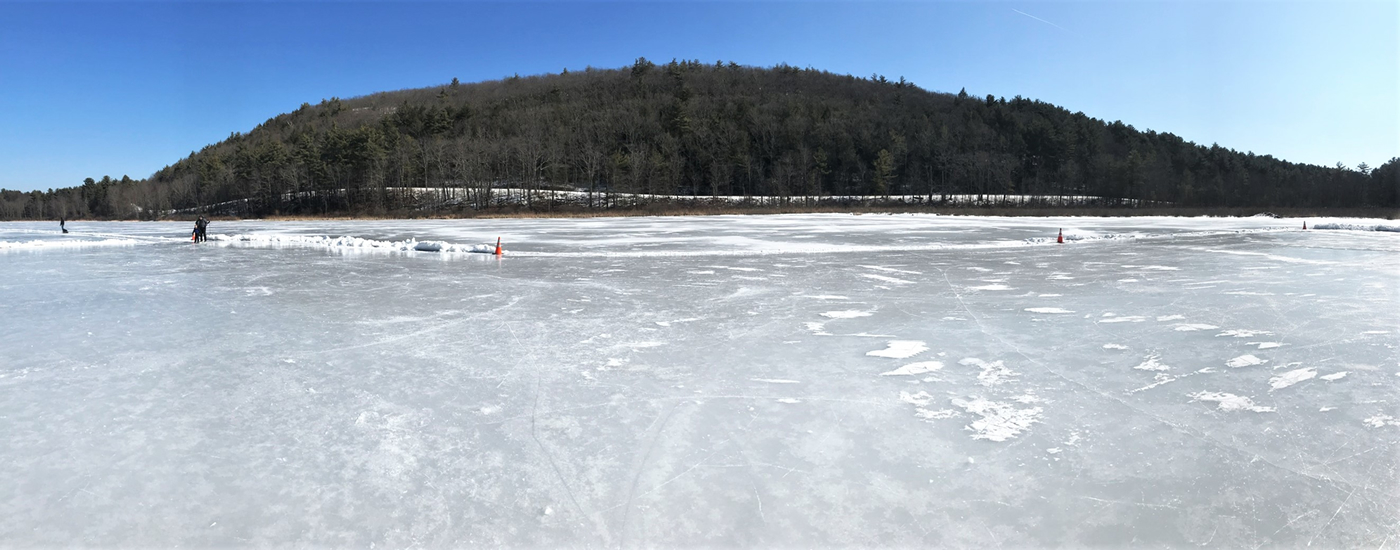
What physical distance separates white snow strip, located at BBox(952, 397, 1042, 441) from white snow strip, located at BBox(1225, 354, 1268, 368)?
2070 millimetres

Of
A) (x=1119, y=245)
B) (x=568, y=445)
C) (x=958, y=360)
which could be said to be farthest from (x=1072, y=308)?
(x=1119, y=245)

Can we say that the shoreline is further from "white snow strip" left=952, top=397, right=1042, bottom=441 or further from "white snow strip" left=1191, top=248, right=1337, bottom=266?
"white snow strip" left=952, top=397, right=1042, bottom=441

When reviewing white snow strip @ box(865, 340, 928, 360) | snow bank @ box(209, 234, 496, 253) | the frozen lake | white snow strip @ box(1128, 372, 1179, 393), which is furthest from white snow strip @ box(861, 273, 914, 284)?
snow bank @ box(209, 234, 496, 253)

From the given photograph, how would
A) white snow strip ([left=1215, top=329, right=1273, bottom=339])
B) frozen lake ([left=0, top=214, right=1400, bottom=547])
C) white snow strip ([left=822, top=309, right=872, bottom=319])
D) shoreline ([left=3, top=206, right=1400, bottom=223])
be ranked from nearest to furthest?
frozen lake ([left=0, top=214, right=1400, bottom=547])
white snow strip ([left=1215, top=329, right=1273, bottom=339])
white snow strip ([left=822, top=309, right=872, bottom=319])
shoreline ([left=3, top=206, right=1400, bottom=223])

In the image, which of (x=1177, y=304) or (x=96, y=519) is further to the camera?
(x=1177, y=304)

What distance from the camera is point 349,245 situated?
57.1ft

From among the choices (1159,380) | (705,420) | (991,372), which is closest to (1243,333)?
(1159,380)

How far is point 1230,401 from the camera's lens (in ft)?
13.1

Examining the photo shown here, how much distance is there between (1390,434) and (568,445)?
3.99 metres

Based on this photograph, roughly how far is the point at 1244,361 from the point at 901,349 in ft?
7.58

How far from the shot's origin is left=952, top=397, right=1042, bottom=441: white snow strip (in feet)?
11.3

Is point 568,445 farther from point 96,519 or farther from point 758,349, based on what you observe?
point 758,349

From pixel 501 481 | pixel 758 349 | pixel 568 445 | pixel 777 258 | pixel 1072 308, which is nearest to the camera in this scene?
pixel 501 481

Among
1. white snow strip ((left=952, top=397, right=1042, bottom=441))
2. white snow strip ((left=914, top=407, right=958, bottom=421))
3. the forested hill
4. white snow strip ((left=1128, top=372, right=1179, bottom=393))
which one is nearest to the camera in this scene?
white snow strip ((left=952, top=397, right=1042, bottom=441))
